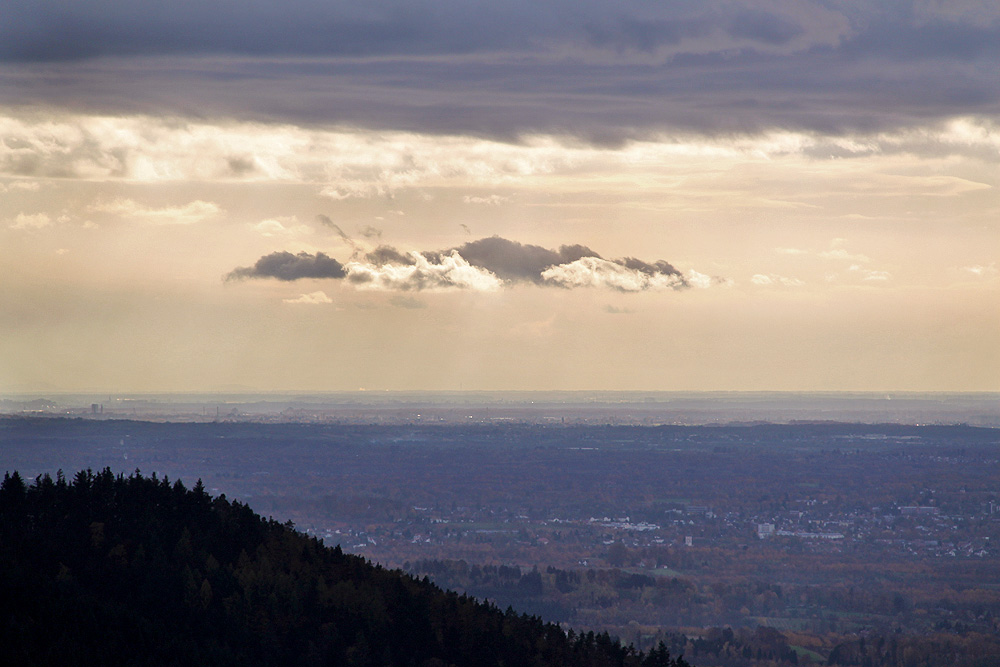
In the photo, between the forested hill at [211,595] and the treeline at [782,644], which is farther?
the treeline at [782,644]

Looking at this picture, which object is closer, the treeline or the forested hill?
the forested hill

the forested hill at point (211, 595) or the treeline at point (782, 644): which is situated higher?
the forested hill at point (211, 595)

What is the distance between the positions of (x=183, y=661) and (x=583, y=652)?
31.9 meters

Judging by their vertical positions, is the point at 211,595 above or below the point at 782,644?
above

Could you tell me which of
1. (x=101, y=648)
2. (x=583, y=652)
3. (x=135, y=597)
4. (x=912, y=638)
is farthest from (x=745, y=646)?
(x=101, y=648)

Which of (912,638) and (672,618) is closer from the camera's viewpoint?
(912,638)

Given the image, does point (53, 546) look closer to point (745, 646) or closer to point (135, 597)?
point (135, 597)

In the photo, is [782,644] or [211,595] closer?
[211,595]

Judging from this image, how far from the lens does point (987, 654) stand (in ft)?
572

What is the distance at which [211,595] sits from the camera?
83812mm

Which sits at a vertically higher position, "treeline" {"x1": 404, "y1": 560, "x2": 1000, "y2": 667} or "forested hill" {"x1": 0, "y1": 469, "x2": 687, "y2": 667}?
"forested hill" {"x1": 0, "y1": 469, "x2": 687, "y2": 667}

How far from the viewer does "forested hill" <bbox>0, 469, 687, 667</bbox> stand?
73.0 metres

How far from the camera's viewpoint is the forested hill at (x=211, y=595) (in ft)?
240

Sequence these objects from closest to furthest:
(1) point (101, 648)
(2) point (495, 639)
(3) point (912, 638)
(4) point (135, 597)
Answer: (1) point (101, 648) < (4) point (135, 597) < (2) point (495, 639) < (3) point (912, 638)
